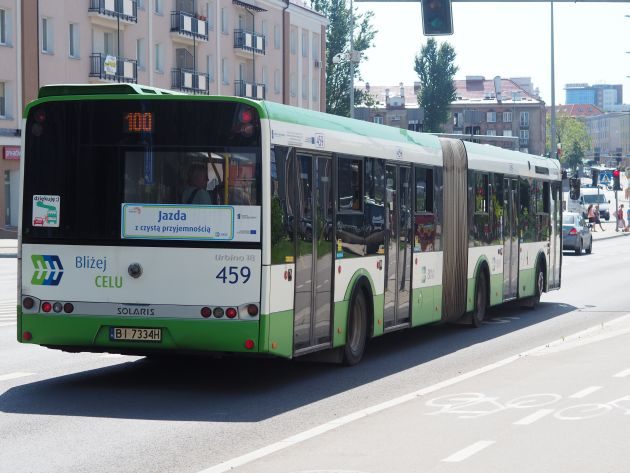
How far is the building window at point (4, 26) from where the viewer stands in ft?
176

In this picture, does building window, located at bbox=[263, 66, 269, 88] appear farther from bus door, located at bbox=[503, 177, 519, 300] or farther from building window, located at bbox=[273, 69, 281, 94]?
bus door, located at bbox=[503, 177, 519, 300]

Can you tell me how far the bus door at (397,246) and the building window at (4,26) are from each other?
40.5 meters

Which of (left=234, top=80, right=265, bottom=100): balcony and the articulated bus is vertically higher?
(left=234, top=80, right=265, bottom=100): balcony

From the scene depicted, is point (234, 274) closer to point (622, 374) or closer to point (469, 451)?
point (469, 451)

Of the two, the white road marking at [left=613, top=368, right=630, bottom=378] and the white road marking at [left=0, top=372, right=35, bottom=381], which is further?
the white road marking at [left=613, top=368, right=630, bottom=378]

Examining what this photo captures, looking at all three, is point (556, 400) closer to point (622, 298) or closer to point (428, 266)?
point (428, 266)

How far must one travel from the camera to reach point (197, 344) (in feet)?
38.4

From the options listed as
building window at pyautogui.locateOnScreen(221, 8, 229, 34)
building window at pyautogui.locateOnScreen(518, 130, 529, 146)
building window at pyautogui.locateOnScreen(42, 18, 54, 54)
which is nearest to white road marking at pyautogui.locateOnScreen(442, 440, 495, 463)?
building window at pyautogui.locateOnScreen(42, 18, 54, 54)

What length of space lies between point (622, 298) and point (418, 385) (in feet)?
48.1

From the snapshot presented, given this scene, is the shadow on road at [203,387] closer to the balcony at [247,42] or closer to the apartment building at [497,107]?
the balcony at [247,42]

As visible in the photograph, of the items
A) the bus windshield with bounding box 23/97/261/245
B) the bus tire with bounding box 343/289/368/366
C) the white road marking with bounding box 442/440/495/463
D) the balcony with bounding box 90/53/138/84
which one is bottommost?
the white road marking with bounding box 442/440/495/463

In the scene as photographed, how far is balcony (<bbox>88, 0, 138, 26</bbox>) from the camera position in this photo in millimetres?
58969

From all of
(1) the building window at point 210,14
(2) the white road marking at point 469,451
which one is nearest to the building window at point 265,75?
(1) the building window at point 210,14

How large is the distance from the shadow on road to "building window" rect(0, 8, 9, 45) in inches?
1591
